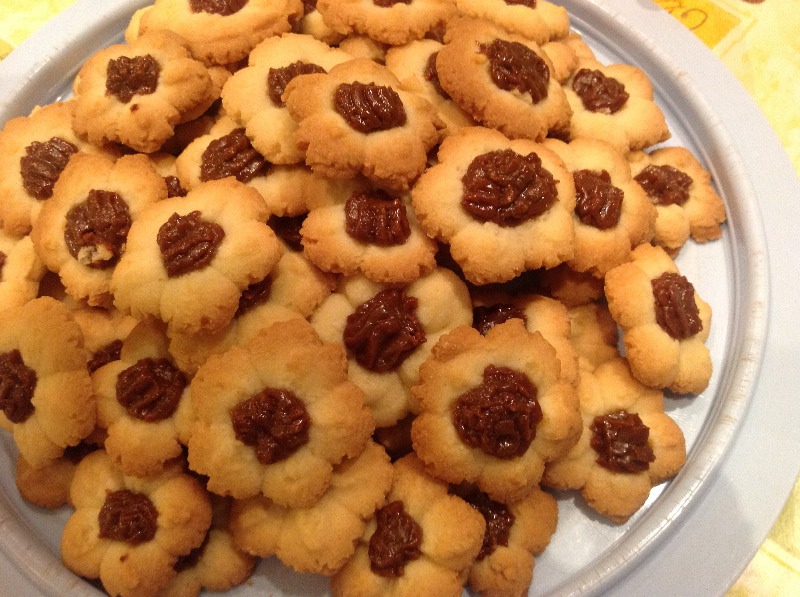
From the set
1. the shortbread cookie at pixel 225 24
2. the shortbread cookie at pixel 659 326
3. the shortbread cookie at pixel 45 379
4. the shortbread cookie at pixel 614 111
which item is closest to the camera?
the shortbread cookie at pixel 45 379

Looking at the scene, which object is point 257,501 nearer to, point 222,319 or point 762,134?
point 222,319

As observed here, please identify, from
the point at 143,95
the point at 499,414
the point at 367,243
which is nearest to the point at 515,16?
the point at 367,243

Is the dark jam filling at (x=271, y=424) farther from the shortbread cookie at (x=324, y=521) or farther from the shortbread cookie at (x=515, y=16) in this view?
the shortbread cookie at (x=515, y=16)

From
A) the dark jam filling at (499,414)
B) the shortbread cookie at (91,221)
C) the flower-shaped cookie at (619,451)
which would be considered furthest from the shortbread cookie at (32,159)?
the flower-shaped cookie at (619,451)

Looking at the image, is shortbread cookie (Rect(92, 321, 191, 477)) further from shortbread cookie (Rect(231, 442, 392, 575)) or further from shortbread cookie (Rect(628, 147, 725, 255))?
shortbread cookie (Rect(628, 147, 725, 255))

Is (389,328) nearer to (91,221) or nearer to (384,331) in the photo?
(384,331)

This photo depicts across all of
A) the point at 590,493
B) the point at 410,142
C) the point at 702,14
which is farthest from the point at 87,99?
the point at 702,14
